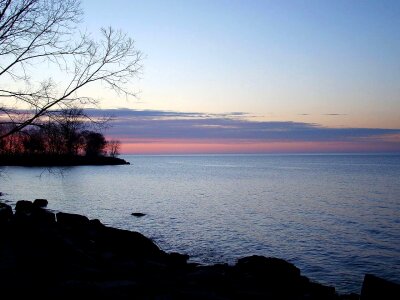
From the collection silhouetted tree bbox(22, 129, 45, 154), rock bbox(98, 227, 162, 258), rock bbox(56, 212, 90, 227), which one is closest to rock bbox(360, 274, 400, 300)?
rock bbox(98, 227, 162, 258)


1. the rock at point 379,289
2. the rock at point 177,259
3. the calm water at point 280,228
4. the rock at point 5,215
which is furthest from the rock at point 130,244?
the rock at point 379,289

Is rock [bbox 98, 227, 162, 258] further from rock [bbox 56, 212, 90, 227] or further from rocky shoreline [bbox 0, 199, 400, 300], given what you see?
rock [bbox 56, 212, 90, 227]

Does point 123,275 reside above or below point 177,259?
above

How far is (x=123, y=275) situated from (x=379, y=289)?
6.30 m

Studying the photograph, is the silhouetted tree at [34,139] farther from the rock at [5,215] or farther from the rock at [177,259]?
the rock at [177,259]

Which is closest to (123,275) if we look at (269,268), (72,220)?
(269,268)

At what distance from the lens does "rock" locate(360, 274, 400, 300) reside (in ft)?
29.0

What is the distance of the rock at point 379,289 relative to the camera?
8836mm

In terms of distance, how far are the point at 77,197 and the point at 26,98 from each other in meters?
38.5

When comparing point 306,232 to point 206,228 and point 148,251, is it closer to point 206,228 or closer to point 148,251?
point 206,228

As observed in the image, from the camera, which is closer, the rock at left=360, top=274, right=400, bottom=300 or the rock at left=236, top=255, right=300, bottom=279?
the rock at left=360, top=274, right=400, bottom=300

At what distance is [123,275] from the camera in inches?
380

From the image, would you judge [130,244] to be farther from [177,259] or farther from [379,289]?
[379,289]

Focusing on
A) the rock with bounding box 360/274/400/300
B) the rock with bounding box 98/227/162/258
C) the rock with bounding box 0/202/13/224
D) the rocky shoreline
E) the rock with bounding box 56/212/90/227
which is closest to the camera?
the rocky shoreline
